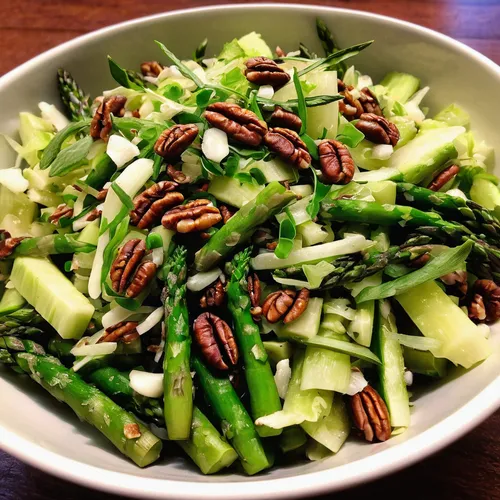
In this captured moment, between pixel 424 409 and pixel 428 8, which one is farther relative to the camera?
pixel 428 8

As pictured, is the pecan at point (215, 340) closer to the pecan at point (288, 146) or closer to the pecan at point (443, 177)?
the pecan at point (288, 146)

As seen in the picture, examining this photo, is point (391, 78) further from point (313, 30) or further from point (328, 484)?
point (328, 484)

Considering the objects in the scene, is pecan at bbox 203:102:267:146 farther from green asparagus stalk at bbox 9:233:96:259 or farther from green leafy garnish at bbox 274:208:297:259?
green asparagus stalk at bbox 9:233:96:259

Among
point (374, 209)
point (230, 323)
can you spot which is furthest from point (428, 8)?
point (230, 323)

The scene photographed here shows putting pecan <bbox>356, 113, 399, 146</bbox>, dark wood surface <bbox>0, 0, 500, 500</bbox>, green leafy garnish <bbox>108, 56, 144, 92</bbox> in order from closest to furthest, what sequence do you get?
pecan <bbox>356, 113, 399, 146</bbox>, green leafy garnish <bbox>108, 56, 144, 92</bbox>, dark wood surface <bbox>0, 0, 500, 500</bbox>

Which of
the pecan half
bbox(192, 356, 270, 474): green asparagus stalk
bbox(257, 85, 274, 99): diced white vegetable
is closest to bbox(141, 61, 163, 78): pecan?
bbox(257, 85, 274, 99): diced white vegetable

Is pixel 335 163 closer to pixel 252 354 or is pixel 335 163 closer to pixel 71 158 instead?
pixel 252 354

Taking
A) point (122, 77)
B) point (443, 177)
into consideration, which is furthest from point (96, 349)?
point (443, 177)
